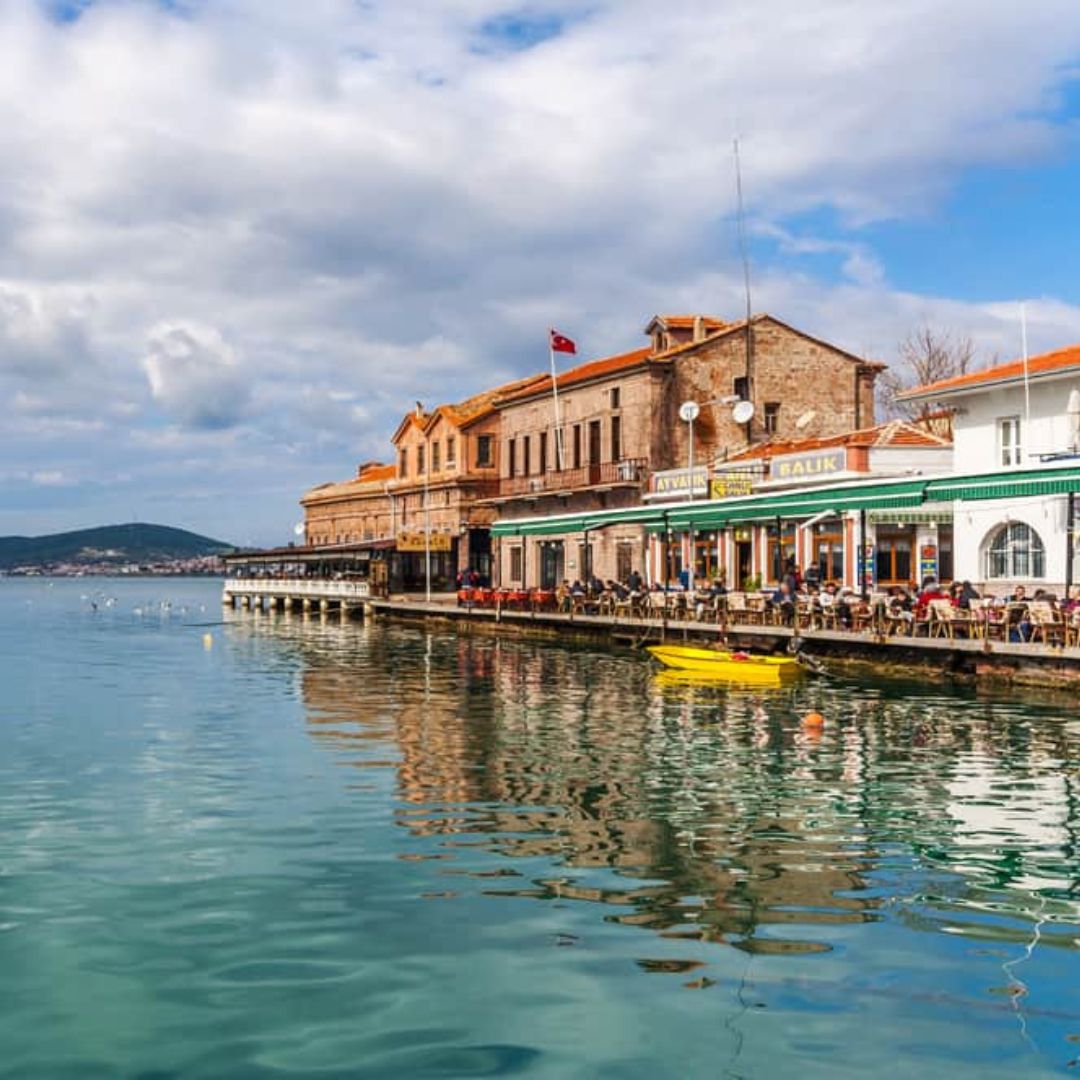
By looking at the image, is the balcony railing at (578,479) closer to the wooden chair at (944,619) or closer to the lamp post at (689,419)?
the lamp post at (689,419)

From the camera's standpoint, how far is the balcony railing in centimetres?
6038

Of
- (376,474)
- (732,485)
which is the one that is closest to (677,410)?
(732,485)

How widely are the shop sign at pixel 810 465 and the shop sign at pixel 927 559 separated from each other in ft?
15.9

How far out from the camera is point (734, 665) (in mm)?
32156

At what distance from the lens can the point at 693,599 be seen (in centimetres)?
4397

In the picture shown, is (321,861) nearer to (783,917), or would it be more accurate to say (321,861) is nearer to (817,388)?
(783,917)

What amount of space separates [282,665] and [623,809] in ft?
88.7

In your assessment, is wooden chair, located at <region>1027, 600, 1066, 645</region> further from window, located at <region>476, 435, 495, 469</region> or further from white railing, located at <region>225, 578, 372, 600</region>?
window, located at <region>476, 435, 495, 469</region>

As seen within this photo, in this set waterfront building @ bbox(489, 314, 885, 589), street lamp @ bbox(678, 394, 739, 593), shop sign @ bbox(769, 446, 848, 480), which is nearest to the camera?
shop sign @ bbox(769, 446, 848, 480)

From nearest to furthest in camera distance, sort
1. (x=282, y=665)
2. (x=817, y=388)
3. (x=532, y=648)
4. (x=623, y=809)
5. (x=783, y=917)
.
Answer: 1. (x=783, y=917)
2. (x=623, y=809)
3. (x=282, y=665)
4. (x=532, y=648)
5. (x=817, y=388)

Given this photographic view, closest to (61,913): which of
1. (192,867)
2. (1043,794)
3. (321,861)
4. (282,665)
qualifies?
(192,867)

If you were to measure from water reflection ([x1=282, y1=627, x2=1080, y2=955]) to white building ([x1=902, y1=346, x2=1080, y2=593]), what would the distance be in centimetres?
822

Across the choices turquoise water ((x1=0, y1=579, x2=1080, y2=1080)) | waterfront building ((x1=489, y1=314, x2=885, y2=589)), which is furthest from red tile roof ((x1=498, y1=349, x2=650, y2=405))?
turquoise water ((x1=0, y1=579, x2=1080, y2=1080))

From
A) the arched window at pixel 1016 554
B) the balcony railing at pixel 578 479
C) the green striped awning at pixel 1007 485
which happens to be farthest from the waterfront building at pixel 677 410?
the green striped awning at pixel 1007 485
